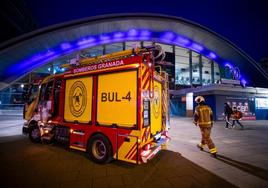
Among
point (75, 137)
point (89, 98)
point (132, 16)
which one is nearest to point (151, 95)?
point (89, 98)

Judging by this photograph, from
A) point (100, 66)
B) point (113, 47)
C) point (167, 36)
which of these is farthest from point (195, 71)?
point (100, 66)

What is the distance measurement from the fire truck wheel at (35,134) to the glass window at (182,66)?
32.9m

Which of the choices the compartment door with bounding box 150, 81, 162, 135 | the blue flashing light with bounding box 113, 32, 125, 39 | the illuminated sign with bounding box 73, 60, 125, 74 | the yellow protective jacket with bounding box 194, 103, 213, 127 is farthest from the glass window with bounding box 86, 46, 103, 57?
the yellow protective jacket with bounding box 194, 103, 213, 127

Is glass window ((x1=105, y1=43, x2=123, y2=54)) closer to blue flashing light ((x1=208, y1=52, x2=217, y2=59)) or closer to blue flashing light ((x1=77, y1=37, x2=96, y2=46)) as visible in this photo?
blue flashing light ((x1=77, y1=37, x2=96, y2=46))

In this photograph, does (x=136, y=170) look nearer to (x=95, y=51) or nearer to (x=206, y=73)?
(x=95, y=51)

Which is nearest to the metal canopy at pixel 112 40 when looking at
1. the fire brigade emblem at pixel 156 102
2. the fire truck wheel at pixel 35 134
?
the fire truck wheel at pixel 35 134

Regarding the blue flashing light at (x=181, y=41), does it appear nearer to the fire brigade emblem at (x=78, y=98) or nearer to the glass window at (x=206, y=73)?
the glass window at (x=206, y=73)

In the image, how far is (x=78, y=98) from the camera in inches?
224

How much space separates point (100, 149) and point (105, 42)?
96.0 feet

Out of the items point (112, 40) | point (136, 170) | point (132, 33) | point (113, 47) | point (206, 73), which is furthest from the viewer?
point (206, 73)

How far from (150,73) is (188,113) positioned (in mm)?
20691

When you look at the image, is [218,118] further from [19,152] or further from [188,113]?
[19,152]

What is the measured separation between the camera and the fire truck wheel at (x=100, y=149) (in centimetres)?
471

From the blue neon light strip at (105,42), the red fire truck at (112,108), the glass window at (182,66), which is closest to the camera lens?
the red fire truck at (112,108)
